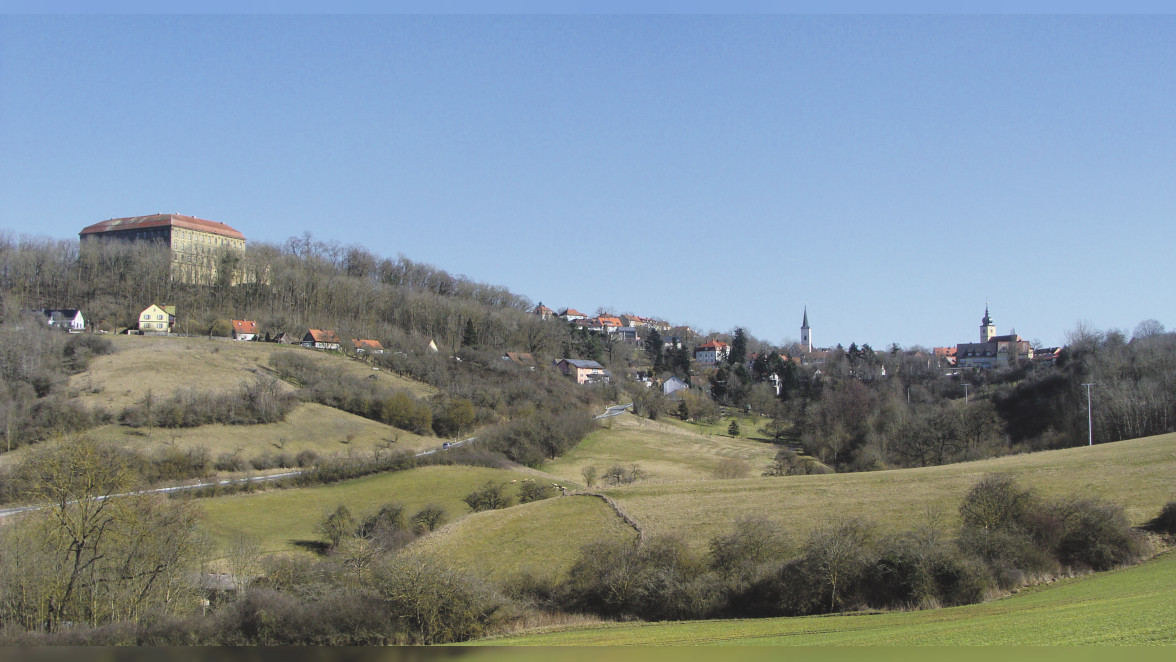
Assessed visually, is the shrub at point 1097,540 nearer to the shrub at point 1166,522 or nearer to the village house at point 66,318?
the shrub at point 1166,522

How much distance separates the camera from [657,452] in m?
81.4

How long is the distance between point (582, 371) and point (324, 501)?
2963 inches

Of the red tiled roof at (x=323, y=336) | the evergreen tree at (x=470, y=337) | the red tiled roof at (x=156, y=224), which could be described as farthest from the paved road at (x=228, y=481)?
the red tiled roof at (x=156, y=224)

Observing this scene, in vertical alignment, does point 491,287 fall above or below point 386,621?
→ above

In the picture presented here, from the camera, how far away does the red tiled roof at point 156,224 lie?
142125 mm

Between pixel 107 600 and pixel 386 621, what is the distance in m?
10.6

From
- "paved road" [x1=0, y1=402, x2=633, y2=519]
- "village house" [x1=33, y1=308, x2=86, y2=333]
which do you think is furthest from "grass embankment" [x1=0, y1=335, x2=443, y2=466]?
"village house" [x1=33, y1=308, x2=86, y2=333]

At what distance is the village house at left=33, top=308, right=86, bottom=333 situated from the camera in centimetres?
9425

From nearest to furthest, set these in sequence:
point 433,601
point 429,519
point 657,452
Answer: point 433,601, point 429,519, point 657,452

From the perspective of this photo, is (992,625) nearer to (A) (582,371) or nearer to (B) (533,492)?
(B) (533,492)

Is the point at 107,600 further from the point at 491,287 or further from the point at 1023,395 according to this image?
the point at 491,287

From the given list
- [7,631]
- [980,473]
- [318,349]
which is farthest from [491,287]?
[7,631]

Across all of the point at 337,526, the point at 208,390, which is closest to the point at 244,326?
the point at 208,390

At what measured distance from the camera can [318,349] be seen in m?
106
